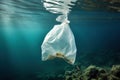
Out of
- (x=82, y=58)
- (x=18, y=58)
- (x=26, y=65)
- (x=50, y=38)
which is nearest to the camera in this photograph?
(x=50, y=38)

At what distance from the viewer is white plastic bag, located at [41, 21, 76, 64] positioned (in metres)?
4.77

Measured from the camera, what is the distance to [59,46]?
484 centimetres

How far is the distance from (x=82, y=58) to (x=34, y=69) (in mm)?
7560

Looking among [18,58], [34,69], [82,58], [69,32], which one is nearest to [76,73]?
[69,32]

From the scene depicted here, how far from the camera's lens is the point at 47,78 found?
21438mm

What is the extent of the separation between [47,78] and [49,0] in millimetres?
11244

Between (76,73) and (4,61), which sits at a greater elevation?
(76,73)

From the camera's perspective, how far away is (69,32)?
5.02 m

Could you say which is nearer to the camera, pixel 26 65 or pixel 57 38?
pixel 57 38

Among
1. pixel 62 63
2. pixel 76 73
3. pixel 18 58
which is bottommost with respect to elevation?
pixel 18 58

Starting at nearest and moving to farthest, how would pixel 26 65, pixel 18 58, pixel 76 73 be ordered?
pixel 76 73
pixel 26 65
pixel 18 58

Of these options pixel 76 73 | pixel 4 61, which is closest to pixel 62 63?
pixel 4 61

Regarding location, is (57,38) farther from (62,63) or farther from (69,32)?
(62,63)

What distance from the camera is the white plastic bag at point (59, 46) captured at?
15.6ft
